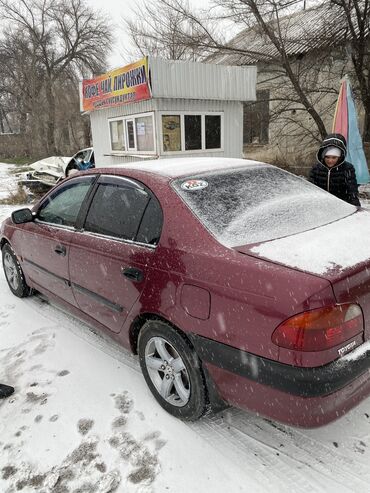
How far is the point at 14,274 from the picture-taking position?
4.59 metres

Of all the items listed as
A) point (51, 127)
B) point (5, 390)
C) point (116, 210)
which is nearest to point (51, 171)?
point (116, 210)

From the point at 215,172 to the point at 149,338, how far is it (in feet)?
4.00

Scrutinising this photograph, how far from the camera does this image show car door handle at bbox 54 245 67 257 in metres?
3.36

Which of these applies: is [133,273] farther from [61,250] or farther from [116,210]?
[61,250]

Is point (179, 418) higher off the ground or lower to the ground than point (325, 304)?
lower

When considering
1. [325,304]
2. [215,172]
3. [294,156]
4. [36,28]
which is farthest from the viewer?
[36,28]

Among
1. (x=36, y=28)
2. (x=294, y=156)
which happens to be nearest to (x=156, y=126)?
(x=294, y=156)

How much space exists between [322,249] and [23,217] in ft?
9.53

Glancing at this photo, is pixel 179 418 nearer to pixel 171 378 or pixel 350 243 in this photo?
pixel 171 378

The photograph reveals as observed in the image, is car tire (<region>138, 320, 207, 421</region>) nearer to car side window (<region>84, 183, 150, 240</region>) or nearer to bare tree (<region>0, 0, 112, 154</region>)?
car side window (<region>84, 183, 150, 240</region>)

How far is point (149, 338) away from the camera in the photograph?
8.52 ft

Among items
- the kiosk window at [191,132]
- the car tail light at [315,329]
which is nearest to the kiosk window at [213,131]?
the kiosk window at [191,132]

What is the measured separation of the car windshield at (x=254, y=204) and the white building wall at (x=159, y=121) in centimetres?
811

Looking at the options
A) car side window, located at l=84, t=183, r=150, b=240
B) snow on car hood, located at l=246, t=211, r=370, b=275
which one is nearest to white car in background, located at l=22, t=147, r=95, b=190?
car side window, located at l=84, t=183, r=150, b=240
